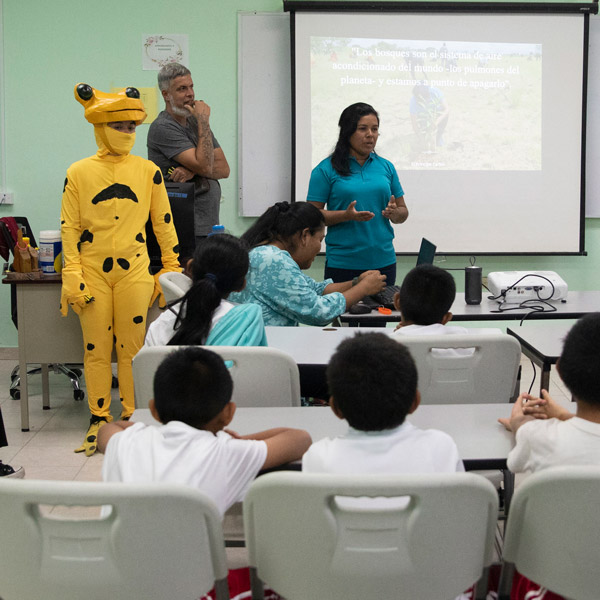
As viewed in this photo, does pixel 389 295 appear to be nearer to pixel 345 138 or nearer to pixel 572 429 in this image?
pixel 345 138

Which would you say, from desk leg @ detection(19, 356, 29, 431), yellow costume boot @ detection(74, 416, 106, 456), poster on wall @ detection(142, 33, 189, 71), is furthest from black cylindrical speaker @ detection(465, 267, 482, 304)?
poster on wall @ detection(142, 33, 189, 71)

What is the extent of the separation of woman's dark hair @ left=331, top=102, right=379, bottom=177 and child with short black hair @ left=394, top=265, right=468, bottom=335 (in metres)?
1.55

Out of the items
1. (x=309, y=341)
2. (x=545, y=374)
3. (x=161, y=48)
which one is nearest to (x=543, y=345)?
(x=545, y=374)

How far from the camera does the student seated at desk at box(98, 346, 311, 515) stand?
4.63ft

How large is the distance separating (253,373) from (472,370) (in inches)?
24.7

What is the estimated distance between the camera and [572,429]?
146 cm

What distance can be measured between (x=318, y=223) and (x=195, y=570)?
5.97 feet

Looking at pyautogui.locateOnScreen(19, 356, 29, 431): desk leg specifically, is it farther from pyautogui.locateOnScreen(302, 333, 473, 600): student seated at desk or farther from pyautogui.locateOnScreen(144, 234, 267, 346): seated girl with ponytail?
pyautogui.locateOnScreen(302, 333, 473, 600): student seated at desk

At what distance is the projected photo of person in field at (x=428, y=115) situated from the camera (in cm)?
507

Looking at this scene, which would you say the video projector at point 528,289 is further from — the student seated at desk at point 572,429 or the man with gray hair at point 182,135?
the student seated at desk at point 572,429

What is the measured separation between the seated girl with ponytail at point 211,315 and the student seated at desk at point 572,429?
0.91 m

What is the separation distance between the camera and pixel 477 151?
16.9 feet

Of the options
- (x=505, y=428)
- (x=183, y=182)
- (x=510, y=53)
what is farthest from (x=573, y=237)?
(x=505, y=428)

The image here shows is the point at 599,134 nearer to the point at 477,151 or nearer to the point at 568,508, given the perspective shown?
the point at 477,151
